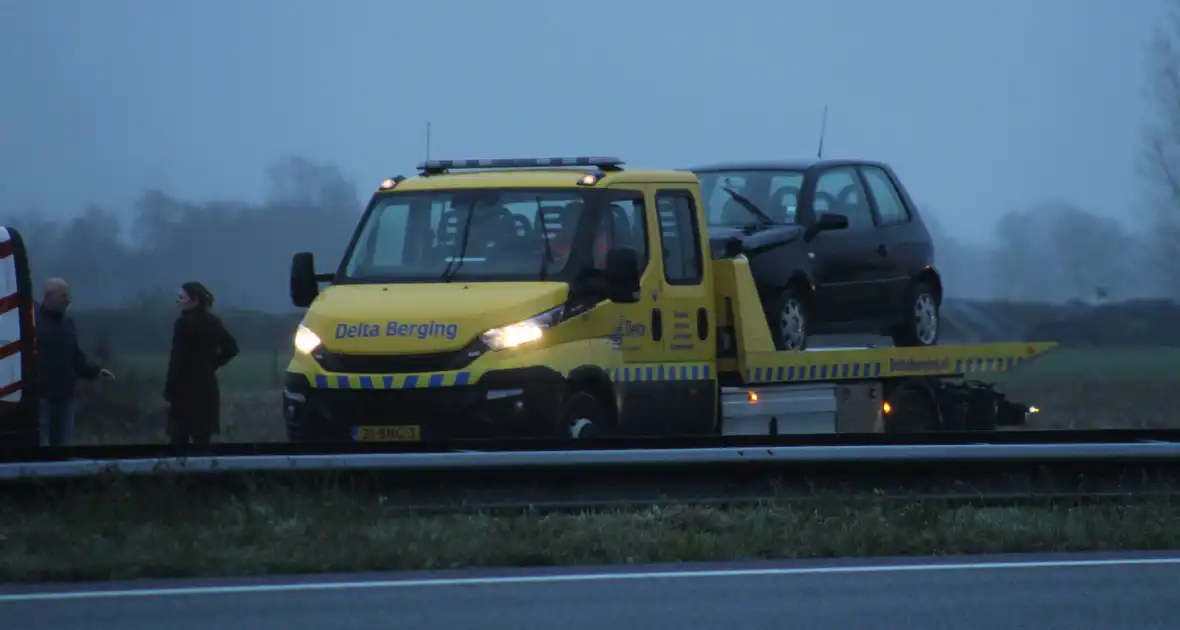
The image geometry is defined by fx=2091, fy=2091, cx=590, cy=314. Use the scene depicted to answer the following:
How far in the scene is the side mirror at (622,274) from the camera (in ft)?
44.8

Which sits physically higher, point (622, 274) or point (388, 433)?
point (622, 274)

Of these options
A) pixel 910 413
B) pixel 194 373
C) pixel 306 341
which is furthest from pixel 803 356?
pixel 194 373

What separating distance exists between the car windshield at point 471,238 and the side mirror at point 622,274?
0.36 metres

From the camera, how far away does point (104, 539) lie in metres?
10.5

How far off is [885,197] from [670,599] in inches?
345

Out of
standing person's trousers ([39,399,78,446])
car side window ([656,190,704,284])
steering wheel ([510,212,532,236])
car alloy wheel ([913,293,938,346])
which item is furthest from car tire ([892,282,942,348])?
standing person's trousers ([39,399,78,446])

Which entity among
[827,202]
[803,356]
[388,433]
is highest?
[827,202]

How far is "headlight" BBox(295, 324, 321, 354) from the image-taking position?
13.6 metres

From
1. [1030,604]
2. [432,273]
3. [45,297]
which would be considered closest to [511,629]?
[1030,604]

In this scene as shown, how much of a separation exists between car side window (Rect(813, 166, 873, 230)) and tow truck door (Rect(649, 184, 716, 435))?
1.61 m

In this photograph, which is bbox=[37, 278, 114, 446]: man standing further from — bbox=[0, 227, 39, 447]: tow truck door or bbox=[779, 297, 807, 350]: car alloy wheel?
bbox=[779, 297, 807, 350]: car alloy wheel

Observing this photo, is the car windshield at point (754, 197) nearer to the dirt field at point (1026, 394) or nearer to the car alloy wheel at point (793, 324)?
the car alloy wheel at point (793, 324)

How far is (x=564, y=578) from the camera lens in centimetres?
953

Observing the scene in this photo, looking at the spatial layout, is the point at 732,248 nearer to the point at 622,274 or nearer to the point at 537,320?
the point at 622,274
